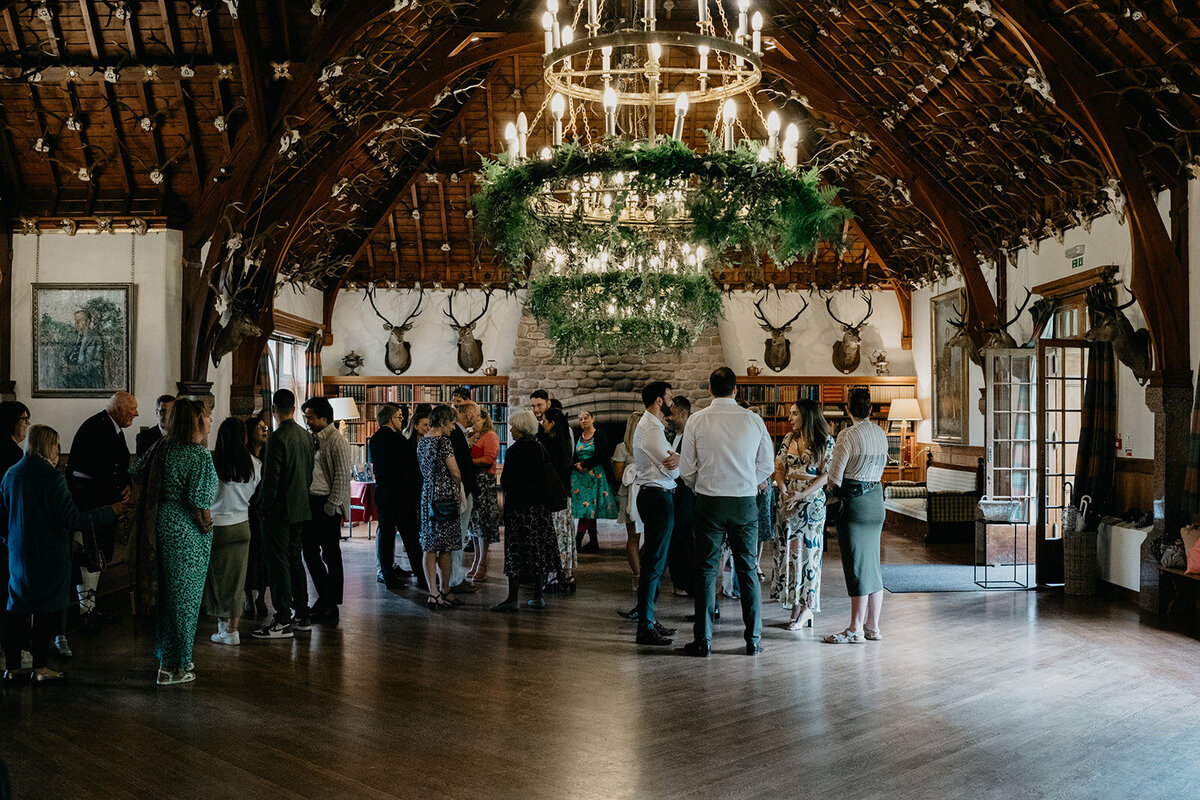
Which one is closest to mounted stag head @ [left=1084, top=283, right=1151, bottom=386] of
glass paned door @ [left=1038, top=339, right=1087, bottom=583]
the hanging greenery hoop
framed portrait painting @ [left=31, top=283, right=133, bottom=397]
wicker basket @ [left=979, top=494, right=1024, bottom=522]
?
glass paned door @ [left=1038, top=339, right=1087, bottom=583]

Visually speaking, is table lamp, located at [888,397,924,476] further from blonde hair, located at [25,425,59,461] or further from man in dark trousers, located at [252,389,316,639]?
blonde hair, located at [25,425,59,461]

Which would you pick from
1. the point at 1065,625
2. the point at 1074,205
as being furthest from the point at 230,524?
the point at 1074,205

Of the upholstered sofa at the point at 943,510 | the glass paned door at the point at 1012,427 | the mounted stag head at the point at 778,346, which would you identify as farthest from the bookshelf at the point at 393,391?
the glass paned door at the point at 1012,427

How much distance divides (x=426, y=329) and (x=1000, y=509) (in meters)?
8.70

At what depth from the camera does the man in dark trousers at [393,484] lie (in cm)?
775

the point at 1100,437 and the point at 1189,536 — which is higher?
the point at 1100,437

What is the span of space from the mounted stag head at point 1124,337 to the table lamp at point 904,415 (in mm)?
5659

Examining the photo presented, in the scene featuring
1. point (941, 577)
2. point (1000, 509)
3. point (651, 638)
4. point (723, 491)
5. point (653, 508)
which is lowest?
point (941, 577)

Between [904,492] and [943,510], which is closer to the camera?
[943,510]

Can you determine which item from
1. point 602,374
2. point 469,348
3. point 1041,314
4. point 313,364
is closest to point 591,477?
point 1041,314

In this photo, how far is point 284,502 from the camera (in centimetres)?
634

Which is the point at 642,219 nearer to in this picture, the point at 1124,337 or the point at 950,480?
the point at 1124,337

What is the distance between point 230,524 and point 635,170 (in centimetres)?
317

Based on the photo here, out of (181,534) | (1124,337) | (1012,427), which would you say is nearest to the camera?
(181,534)
